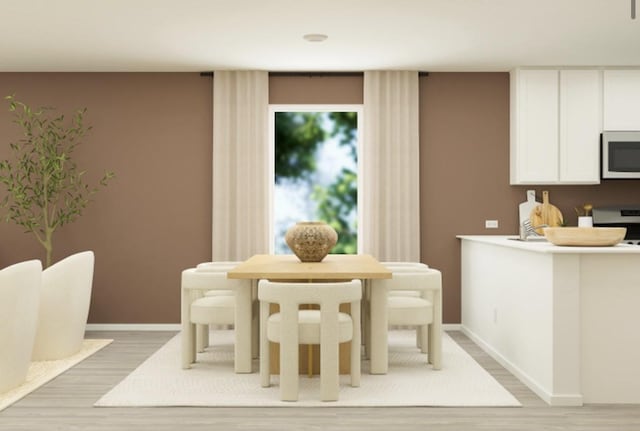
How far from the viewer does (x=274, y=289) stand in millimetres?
3635

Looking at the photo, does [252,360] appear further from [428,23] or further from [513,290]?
[428,23]

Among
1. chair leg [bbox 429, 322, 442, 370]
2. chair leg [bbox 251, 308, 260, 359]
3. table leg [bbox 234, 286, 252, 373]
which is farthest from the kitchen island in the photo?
chair leg [bbox 251, 308, 260, 359]

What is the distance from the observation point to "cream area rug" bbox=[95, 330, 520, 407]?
143 inches

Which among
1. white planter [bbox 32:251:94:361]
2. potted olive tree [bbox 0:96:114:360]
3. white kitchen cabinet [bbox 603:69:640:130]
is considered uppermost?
white kitchen cabinet [bbox 603:69:640:130]

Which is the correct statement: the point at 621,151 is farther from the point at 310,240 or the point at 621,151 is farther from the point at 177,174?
the point at 177,174

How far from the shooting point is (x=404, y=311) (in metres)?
4.31

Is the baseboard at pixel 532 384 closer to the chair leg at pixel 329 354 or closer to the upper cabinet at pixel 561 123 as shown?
the chair leg at pixel 329 354

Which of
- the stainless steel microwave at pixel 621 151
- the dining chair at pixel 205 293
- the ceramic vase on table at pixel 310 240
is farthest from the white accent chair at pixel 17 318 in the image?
the stainless steel microwave at pixel 621 151

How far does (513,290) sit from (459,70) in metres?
2.48

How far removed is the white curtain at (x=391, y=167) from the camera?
598 centimetres

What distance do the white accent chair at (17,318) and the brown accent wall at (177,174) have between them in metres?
2.06

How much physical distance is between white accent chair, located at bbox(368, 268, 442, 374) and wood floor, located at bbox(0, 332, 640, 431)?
708mm

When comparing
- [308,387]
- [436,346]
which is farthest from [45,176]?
[436,346]

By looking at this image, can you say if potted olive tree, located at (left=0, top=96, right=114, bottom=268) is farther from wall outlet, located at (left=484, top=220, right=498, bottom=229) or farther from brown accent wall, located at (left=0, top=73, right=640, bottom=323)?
wall outlet, located at (left=484, top=220, right=498, bottom=229)
